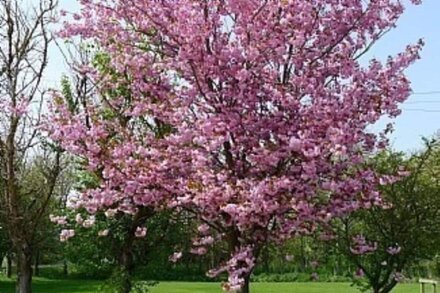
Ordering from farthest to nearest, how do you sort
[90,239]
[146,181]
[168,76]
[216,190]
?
[90,239] → [168,76] → [146,181] → [216,190]

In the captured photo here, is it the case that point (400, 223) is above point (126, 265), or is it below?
above

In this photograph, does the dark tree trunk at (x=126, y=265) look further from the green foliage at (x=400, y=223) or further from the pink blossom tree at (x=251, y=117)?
the pink blossom tree at (x=251, y=117)

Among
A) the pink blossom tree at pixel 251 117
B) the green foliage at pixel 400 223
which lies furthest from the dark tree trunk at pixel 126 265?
the pink blossom tree at pixel 251 117

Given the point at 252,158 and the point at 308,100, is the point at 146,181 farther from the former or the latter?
the point at 308,100

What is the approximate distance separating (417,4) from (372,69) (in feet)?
3.33

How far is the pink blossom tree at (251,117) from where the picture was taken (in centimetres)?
605

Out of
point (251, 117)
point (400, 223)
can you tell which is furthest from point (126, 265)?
point (251, 117)

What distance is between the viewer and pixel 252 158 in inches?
A: 243

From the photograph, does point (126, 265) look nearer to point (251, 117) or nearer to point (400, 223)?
point (400, 223)

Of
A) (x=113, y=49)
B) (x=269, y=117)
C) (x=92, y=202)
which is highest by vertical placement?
(x=113, y=49)

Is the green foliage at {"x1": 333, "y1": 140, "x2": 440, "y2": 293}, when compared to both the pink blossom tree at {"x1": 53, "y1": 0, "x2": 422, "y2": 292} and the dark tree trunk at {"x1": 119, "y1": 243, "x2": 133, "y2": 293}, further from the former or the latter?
the pink blossom tree at {"x1": 53, "y1": 0, "x2": 422, "y2": 292}

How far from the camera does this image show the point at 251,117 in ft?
20.3

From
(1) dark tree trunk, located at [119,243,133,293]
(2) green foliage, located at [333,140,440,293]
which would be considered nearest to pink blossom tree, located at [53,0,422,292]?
(1) dark tree trunk, located at [119,243,133,293]

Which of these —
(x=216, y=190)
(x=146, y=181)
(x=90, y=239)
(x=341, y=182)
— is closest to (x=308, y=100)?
(x=341, y=182)
